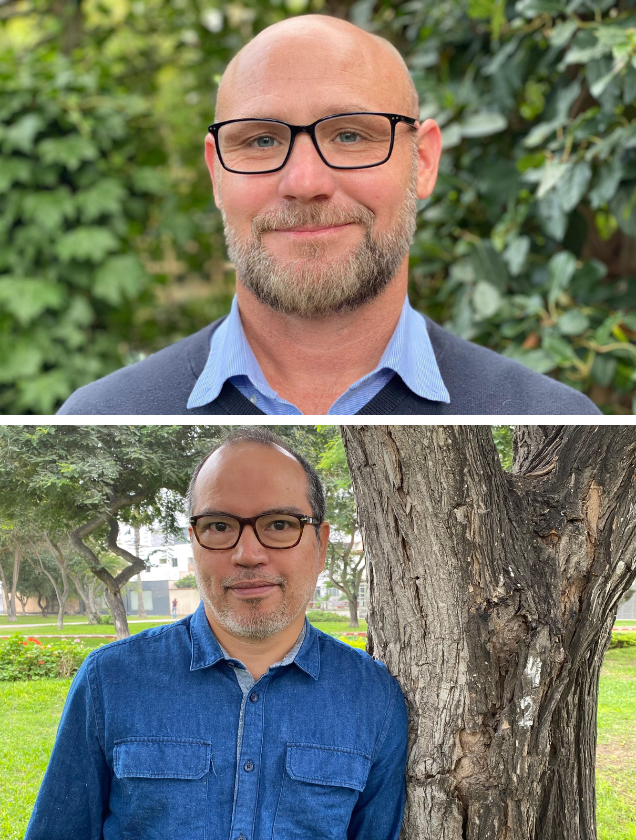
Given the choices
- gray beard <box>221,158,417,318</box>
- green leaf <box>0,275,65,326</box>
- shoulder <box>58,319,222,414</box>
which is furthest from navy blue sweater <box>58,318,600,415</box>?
green leaf <box>0,275,65,326</box>

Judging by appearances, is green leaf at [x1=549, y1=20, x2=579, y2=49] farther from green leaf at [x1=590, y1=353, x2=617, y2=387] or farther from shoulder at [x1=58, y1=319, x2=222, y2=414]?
shoulder at [x1=58, y1=319, x2=222, y2=414]

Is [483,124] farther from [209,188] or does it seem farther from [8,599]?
[8,599]

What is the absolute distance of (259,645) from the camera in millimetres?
723

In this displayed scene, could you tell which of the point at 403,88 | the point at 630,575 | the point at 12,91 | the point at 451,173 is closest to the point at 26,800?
the point at 630,575

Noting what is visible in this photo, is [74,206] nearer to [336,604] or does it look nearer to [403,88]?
[403,88]

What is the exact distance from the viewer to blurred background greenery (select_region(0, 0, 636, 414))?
164 cm

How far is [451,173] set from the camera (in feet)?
6.45

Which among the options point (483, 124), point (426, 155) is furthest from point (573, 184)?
point (426, 155)

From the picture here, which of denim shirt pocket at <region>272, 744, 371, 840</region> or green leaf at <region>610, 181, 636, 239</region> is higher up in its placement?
green leaf at <region>610, 181, 636, 239</region>

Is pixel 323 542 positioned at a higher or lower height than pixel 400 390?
lower

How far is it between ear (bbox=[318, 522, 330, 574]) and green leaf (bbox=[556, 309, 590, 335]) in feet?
3.58

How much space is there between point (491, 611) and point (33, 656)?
15.5 inches

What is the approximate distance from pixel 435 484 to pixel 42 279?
176 centimetres

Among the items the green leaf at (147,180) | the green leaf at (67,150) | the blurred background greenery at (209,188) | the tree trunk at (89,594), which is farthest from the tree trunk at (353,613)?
the green leaf at (147,180)
